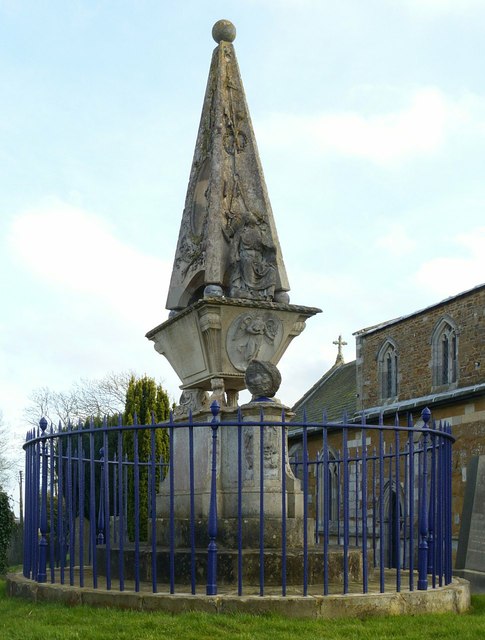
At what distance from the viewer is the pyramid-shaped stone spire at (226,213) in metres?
10.1

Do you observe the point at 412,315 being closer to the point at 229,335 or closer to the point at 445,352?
the point at 445,352

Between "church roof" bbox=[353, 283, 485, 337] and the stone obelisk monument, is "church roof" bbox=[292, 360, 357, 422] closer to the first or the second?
"church roof" bbox=[353, 283, 485, 337]

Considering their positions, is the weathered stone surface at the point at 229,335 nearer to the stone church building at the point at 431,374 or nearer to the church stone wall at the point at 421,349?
the stone church building at the point at 431,374

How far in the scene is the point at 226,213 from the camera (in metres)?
10.4

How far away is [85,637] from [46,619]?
0.86m

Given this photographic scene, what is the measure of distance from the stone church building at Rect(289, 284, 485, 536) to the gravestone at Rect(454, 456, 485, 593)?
33.3ft

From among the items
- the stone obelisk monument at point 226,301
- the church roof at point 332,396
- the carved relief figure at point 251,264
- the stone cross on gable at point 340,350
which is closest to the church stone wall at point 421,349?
the church roof at point 332,396

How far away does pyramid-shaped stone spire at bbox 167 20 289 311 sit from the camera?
33.3ft

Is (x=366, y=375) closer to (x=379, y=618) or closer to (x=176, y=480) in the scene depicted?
(x=176, y=480)

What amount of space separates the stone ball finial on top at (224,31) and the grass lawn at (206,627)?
7280mm

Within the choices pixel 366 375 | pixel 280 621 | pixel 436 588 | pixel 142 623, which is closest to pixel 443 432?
pixel 436 588

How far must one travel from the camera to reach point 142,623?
22.3 ft

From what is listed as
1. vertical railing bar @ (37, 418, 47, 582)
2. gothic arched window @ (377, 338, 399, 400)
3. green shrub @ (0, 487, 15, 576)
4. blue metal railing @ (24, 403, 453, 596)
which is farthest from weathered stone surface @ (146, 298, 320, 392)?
gothic arched window @ (377, 338, 399, 400)

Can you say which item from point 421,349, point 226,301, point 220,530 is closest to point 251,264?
point 226,301
